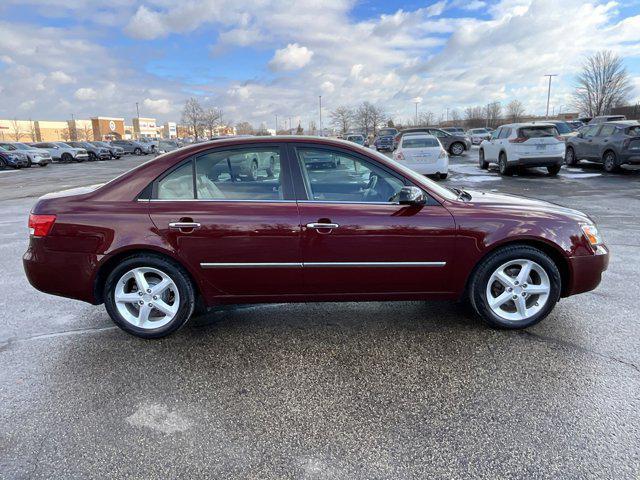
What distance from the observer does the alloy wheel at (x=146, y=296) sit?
365 cm

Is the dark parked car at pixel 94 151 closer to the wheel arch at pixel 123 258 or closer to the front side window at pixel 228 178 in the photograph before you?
the wheel arch at pixel 123 258

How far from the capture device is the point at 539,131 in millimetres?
15070

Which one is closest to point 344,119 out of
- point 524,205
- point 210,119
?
point 210,119

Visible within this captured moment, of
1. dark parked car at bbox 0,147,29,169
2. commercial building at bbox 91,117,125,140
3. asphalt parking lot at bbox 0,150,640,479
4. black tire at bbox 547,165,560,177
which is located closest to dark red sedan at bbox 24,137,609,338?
asphalt parking lot at bbox 0,150,640,479

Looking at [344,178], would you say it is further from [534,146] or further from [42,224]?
[534,146]

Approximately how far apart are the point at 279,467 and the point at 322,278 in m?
1.57

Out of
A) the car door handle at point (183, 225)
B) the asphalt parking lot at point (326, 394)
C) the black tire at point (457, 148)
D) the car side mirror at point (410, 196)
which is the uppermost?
the black tire at point (457, 148)

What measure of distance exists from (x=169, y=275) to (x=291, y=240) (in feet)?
3.38

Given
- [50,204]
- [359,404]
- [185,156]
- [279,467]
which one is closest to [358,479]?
[279,467]

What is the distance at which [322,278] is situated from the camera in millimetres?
3605

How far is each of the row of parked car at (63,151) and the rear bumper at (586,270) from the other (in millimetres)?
21555

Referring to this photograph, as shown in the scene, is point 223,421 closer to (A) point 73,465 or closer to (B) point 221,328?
(A) point 73,465

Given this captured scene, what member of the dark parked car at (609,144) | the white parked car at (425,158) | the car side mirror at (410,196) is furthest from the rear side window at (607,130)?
the car side mirror at (410,196)

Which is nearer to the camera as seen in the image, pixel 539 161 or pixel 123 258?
pixel 123 258
